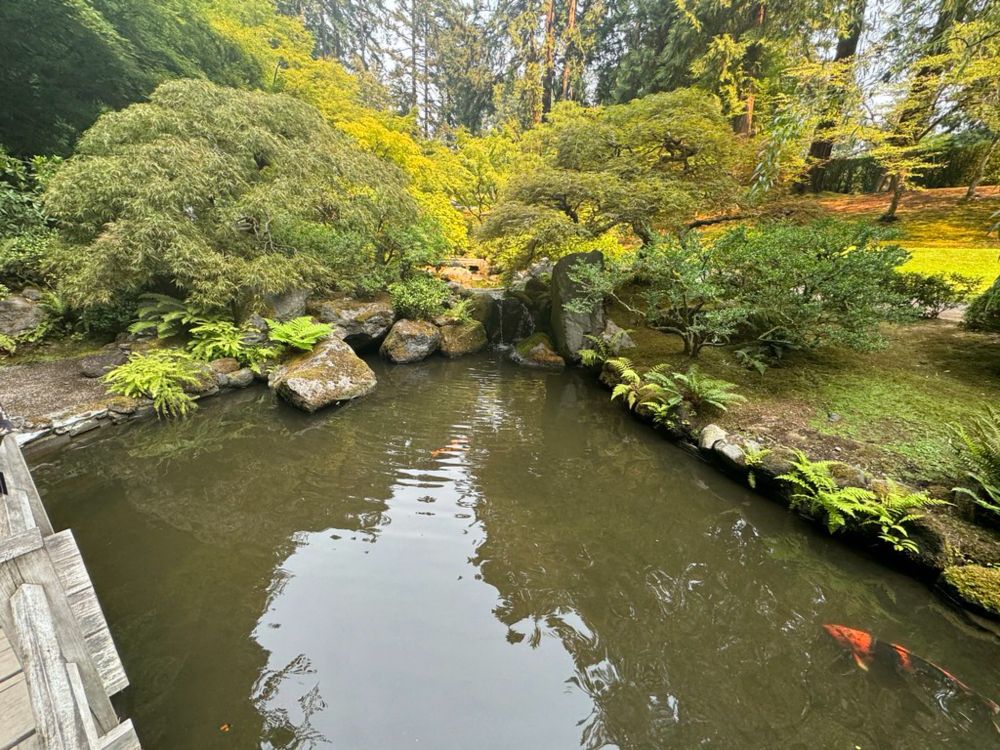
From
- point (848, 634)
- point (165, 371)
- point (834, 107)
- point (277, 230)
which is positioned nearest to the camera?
point (848, 634)

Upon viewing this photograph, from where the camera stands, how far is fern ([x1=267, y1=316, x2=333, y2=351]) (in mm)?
7211

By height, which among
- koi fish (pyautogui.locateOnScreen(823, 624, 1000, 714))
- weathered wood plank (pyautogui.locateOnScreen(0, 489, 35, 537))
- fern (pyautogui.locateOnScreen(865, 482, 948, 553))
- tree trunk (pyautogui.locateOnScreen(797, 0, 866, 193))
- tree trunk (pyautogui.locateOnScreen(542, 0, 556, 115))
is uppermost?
tree trunk (pyautogui.locateOnScreen(542, 0, 556, 115))

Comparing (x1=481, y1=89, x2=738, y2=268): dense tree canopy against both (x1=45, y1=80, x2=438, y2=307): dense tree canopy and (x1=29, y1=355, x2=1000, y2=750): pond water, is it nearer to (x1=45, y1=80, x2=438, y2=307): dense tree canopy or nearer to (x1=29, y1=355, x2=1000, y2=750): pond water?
(x1=45, y1=80, x2=438, y2=307): dense tree canopy

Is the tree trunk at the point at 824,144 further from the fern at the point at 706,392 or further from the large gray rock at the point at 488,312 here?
the large gray rock at the point at 488,312

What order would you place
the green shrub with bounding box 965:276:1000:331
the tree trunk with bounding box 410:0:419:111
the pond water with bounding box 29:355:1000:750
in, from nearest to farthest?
the pond water with bounding box 29:355:1000:750 < the green shrub with bounding box 965:276:1000:331 < the tree trunk with bounding box 410:0:419:111

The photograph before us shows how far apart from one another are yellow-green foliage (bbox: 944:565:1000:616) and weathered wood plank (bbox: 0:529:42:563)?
5584 millimetres

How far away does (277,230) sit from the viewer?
8.00m

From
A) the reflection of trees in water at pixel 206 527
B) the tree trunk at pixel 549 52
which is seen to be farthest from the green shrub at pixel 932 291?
the tree trunk at pixel 549 52

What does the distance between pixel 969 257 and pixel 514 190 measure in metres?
11.1

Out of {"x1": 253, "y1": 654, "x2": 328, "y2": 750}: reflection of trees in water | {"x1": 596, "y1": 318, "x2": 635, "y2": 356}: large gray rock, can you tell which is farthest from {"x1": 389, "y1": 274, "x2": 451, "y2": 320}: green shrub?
{"x1": 253, "y1": 654, "x2": 328, "y2": 750}: reflection of trees in water

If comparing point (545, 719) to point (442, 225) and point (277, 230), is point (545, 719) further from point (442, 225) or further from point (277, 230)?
point (442, 225)

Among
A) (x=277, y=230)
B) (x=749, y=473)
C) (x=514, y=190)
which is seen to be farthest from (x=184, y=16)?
(x=749, y=473)

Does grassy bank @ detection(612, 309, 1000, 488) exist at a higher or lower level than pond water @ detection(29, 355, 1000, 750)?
higher

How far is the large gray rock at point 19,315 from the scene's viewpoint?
6.61 metres
